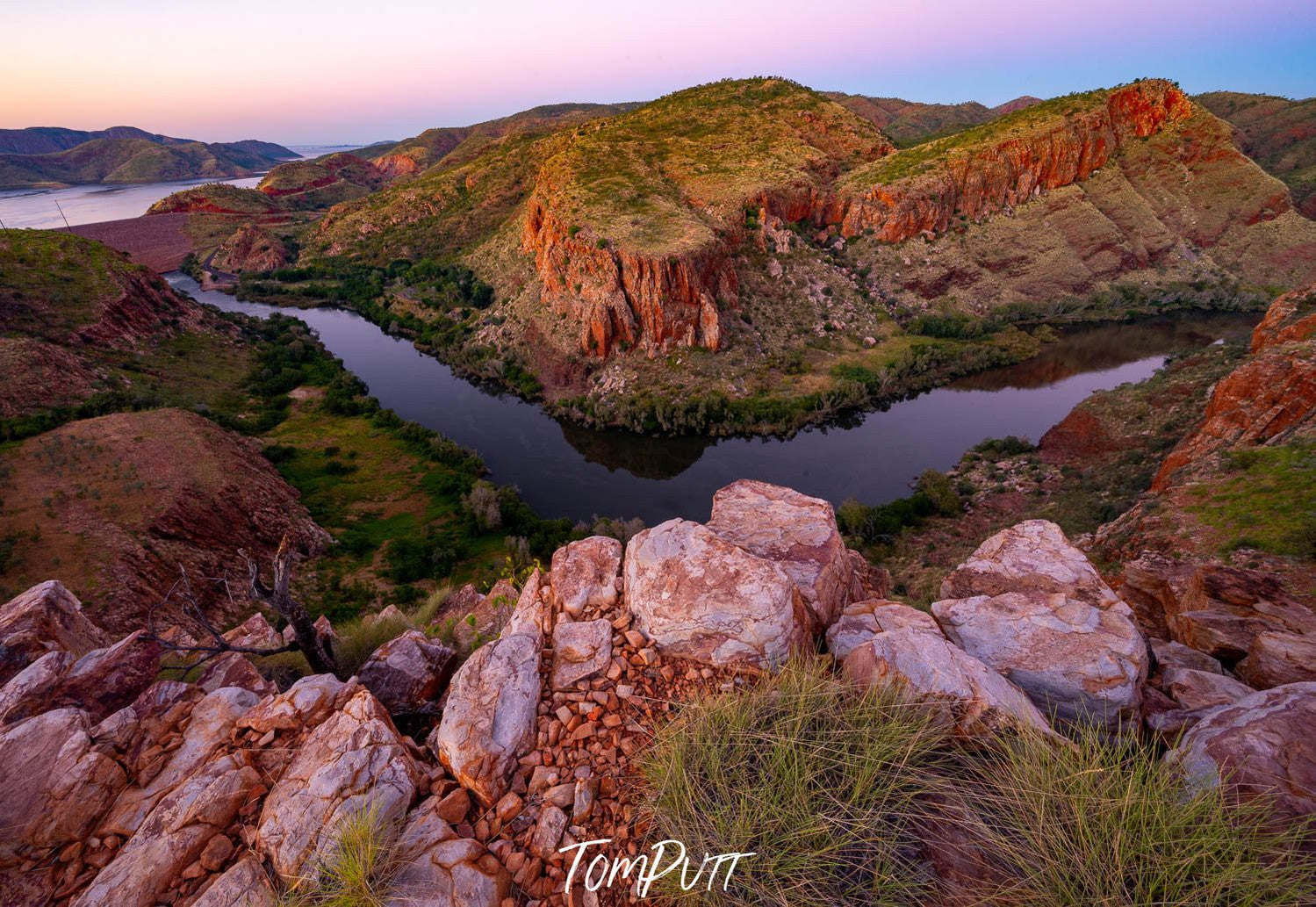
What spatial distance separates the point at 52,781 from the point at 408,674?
9.24ft

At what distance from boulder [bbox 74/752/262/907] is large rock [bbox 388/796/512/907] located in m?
1.60

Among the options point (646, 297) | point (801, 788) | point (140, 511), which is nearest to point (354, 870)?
point (801, 788)

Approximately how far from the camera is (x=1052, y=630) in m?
5.39

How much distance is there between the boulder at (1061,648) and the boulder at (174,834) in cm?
688

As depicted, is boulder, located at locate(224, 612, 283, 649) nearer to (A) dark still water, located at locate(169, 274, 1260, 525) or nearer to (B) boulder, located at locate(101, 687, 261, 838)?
(B) boulder, located at locate(101, 687, 261, 838)

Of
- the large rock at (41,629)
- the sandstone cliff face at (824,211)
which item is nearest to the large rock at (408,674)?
the large rock at (41,629)

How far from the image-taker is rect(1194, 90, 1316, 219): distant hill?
194 feet

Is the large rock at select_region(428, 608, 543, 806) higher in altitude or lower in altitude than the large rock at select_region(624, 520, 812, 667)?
lower

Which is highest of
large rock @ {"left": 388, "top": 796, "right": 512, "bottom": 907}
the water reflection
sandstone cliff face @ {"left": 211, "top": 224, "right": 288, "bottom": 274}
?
sandstone cliff face @ {"left": 211, "top": 224, "right": 288, "bottom": 274}

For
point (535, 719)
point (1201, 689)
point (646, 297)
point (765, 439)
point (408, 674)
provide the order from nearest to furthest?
point (535, 719), point (1201, 689), point (408, 674), point (765, 439), point (646, 297)

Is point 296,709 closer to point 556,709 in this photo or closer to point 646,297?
point 556,709

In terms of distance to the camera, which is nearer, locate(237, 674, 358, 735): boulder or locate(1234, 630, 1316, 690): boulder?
locate(237, 674, 358, 735): boulder

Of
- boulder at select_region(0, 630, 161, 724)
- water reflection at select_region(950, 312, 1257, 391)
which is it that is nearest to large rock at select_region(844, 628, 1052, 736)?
boulder at select_region(0, 630, 161, 724)

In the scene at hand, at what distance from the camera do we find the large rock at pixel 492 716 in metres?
4.14
